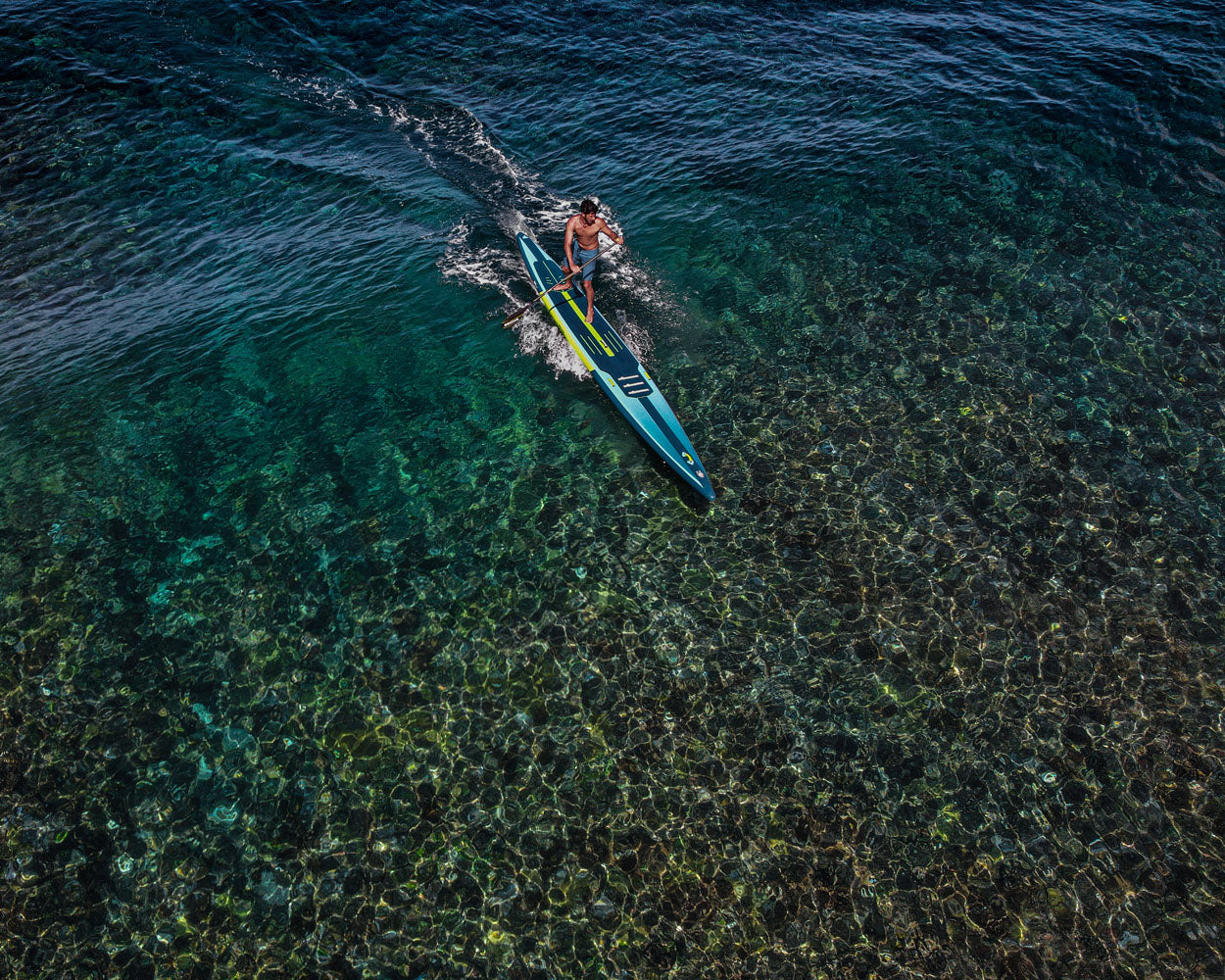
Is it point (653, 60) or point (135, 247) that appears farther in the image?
point (653, 60)

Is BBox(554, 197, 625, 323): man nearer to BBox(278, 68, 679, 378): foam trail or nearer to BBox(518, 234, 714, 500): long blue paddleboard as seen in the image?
BBox(518, 234, 714, 500): long blue paddleboard

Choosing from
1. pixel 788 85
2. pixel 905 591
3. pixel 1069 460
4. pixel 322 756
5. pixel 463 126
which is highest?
pixel 788 85

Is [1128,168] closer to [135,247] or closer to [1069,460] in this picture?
[1069,460]

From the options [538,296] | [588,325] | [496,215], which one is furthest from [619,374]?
[496,215]

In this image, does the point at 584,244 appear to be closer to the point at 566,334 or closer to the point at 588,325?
the point at 588,325

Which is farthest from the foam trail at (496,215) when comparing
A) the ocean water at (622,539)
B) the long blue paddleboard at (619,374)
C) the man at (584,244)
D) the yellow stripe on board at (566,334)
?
the man at (584,244)

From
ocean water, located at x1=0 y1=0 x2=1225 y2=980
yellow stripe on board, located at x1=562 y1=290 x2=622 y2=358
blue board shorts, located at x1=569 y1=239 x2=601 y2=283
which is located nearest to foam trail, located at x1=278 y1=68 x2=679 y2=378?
ocean water, located at x1=0 y1=0 x2=1225 y2=980

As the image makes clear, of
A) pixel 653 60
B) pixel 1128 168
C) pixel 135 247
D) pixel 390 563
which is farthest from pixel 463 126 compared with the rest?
pixel 1128 168
